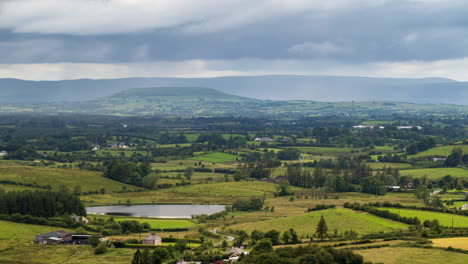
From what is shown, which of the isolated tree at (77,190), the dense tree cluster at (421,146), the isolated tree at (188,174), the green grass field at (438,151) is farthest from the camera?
the dense tree cluster at (421,146)

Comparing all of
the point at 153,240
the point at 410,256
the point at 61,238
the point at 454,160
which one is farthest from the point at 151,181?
the point at 410,256

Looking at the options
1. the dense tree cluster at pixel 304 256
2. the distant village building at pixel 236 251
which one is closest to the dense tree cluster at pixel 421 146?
the distant village building at pixel 236 251

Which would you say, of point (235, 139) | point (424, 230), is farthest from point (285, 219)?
point (235, 139)

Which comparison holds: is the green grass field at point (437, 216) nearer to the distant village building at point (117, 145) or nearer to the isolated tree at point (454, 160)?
the isolated tree at point (454, 160)

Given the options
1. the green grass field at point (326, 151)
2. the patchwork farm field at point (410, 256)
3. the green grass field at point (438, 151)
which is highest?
the green grass field at point (438, 151)

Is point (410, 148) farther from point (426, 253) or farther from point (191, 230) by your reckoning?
point (426, 253)
